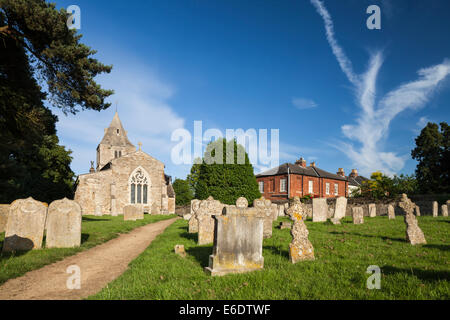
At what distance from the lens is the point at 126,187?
112 feet

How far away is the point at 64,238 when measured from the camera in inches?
368

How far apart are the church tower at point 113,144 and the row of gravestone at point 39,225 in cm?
4421

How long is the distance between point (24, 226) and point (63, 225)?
1.13 m

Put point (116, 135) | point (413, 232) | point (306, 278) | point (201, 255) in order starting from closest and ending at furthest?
point (306, 278), point (201, 255), point (413, 232), point (116, 135)

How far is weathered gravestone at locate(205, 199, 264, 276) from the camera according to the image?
17.9 feet

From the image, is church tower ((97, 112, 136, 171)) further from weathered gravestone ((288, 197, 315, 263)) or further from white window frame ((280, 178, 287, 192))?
weathered gravestone ((288, 197, 315, 263))

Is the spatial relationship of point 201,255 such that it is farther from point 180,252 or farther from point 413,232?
point 413,232

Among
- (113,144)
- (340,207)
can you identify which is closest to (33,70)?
(340,207)

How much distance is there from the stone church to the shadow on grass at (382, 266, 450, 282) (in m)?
30.6

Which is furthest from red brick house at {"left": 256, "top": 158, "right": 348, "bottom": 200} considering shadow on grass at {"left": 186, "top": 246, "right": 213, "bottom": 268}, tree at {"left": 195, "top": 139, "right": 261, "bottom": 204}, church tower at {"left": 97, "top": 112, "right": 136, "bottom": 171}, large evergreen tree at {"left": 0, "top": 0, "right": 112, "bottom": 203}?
shadow on grass at {"left": 186, "top": 246, "right": 213, "bottom": 268}

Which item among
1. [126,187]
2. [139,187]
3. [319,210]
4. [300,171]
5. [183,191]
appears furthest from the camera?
[183,191]

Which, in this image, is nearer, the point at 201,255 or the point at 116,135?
the point at 201,255

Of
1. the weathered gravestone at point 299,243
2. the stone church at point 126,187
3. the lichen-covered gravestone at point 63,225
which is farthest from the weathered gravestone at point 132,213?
the weathered gravestone at point 299,243
